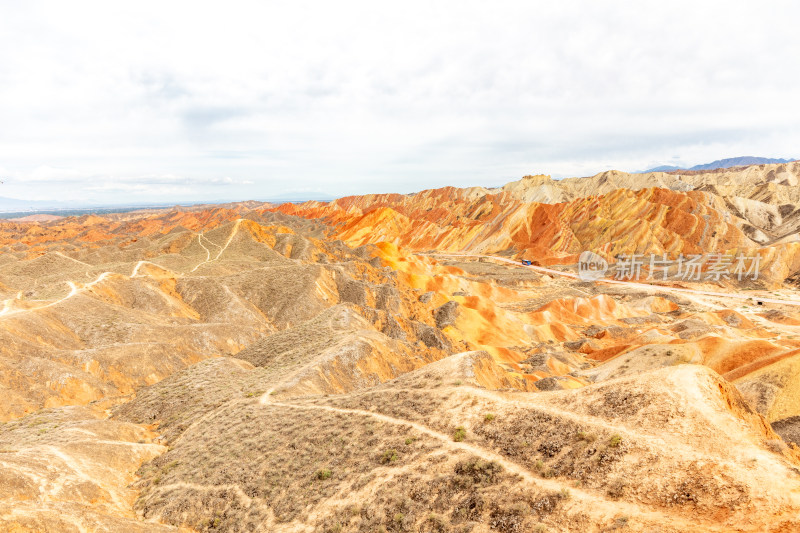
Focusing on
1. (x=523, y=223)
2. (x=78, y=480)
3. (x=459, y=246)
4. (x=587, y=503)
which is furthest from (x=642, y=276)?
(x=78, y=480)

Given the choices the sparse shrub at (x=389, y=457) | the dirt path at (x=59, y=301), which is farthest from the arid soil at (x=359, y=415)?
the dirt path at (x=59, y=301)

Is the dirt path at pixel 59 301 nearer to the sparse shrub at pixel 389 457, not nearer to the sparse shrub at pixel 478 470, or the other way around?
the sparse shrub at pixel 389 457

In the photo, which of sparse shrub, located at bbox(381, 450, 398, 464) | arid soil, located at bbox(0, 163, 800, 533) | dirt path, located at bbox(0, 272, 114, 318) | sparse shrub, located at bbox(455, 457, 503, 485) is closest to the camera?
arid soil, located at bbox(0, 163, 800, 533)

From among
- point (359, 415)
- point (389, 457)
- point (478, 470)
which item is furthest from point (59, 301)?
point (478, 470)

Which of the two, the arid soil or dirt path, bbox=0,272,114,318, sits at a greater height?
dirt path, bbox=0,272,114,318

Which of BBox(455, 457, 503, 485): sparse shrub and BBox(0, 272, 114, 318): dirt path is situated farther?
BBox(0, 272, 114, 318): dirt path

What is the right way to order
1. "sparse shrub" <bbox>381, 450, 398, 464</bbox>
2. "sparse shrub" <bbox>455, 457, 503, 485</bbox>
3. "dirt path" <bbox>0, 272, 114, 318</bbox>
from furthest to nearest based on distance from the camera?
"dirt path" <bbox>0, 272, 114, 318</bbox>, "sparse shrub" <bbox>381, 450, 398, 464</bbox>, "sparse shrub" <bbox>455, 457, 503, 485</bbox>

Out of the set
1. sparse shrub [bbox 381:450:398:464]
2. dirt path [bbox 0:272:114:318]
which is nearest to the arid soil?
sparse shrub [bbox 381:450:398:464]

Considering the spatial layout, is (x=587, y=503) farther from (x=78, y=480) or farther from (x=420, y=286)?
(x=420, y=286)

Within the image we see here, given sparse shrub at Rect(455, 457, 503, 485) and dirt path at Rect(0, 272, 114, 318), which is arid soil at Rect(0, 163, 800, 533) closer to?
sparse shrub at Rect(455, 457, 503, 485)
